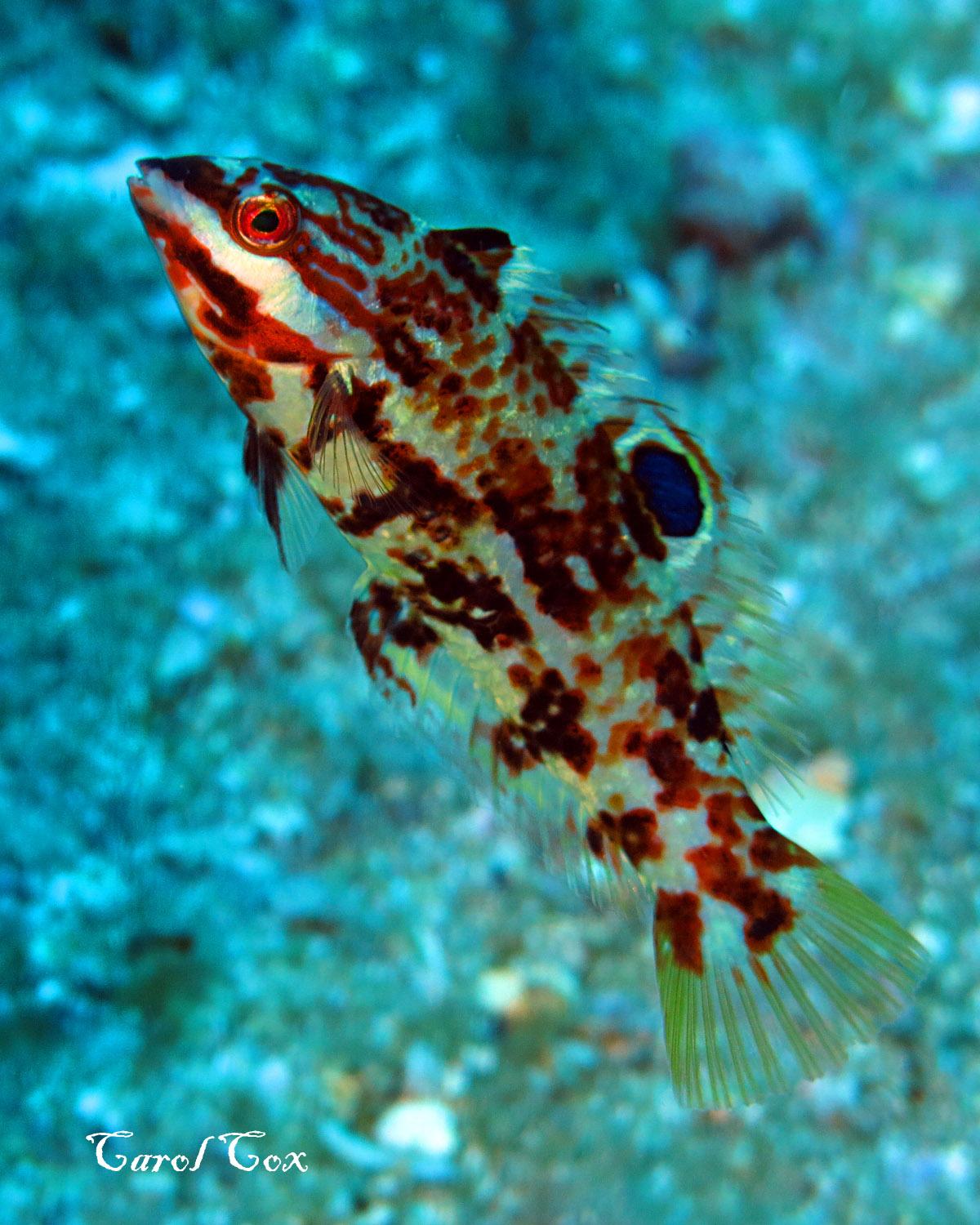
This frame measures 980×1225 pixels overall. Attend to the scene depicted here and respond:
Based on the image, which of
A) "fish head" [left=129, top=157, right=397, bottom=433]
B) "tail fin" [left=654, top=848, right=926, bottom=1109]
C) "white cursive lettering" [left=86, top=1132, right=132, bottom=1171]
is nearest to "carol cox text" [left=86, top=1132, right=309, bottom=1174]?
"white cursive lettering" [left=86, top=1132, right=132, bottom=1171]

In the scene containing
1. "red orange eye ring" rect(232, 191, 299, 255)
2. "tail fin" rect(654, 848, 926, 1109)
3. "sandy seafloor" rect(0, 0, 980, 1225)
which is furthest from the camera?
"sandy seafloor" rect(0, 0, 980, 1225)

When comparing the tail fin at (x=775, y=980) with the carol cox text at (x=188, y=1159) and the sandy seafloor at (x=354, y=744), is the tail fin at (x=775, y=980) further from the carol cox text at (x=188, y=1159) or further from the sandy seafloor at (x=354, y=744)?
the carol cox text at (x=188, y=1159)

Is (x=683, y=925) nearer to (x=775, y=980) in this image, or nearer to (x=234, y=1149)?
(x=775, y=980)

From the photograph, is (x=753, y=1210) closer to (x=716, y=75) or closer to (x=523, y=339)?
(x=523, y=339)

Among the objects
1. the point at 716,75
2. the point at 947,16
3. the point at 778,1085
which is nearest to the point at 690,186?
the point at 716,75

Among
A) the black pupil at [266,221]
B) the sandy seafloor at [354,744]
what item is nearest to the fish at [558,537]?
the black pupil at [266,221]

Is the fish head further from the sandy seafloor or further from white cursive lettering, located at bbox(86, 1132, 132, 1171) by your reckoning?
white cursive lettering, located at bbox(86, 1132, 132, 1171)
